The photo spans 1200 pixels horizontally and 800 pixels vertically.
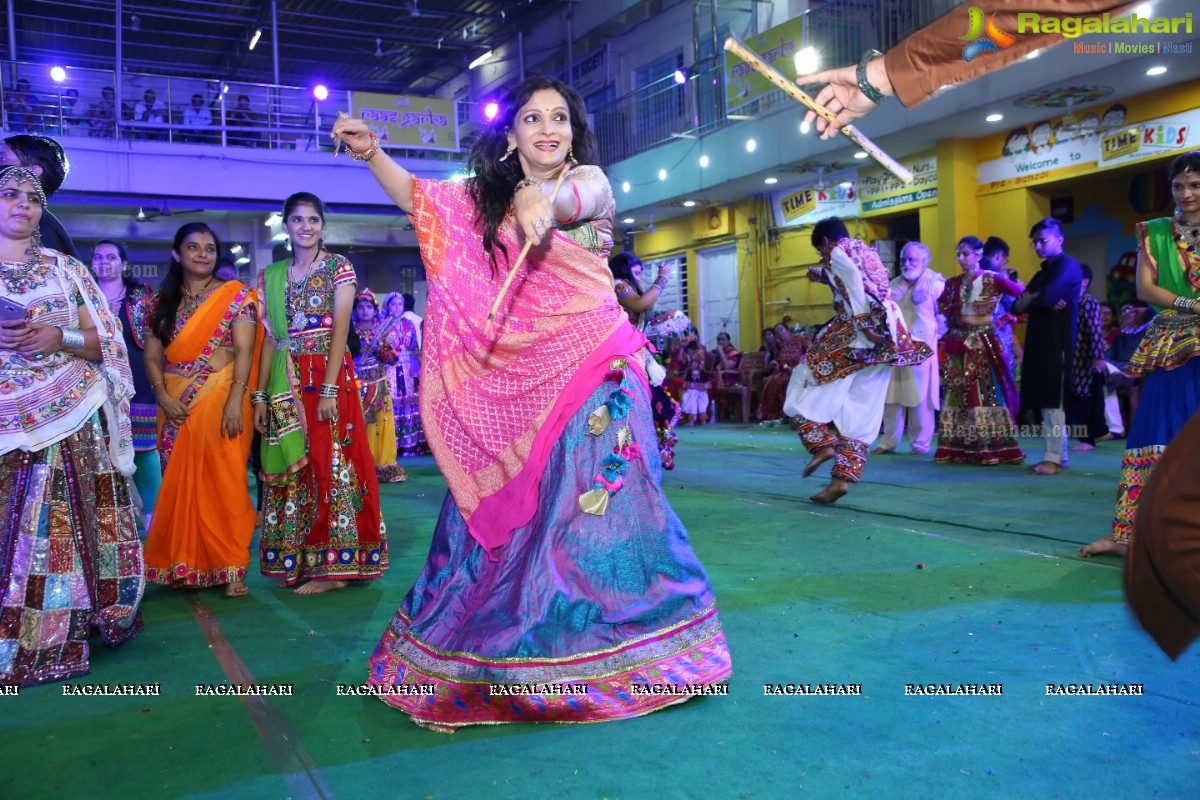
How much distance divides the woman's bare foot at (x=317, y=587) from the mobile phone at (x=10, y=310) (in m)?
1.65

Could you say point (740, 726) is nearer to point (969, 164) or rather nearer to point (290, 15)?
point (969, 164)

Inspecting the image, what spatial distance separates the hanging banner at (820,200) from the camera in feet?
50.3

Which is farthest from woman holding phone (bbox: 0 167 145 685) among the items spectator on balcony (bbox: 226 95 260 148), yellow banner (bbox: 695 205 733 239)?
yellow banner (bbox: 695 205 733 239)

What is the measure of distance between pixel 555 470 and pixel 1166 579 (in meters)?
1.65

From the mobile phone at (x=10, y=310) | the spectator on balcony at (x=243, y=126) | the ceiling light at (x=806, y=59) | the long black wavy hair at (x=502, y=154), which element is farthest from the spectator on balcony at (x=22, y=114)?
the long black wavy hair at (x=502, y=154)

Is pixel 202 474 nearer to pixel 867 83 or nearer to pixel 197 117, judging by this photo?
pixel 867 83

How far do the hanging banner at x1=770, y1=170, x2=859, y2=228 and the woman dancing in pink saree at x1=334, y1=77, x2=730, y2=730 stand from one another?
1326cm

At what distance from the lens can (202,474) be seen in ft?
13.6

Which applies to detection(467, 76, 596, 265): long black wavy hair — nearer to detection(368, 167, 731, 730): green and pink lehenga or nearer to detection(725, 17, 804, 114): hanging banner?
detection(368, 167, 731, 730): green and pink lehenga

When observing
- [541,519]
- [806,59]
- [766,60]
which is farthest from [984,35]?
[806,59]

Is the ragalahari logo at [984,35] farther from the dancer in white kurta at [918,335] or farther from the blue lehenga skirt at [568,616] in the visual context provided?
the dancer in white kurta at [918,335]

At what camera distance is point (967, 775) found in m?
2.05

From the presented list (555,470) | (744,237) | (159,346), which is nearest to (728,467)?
(159,346)

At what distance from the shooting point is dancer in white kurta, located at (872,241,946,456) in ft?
28.5
